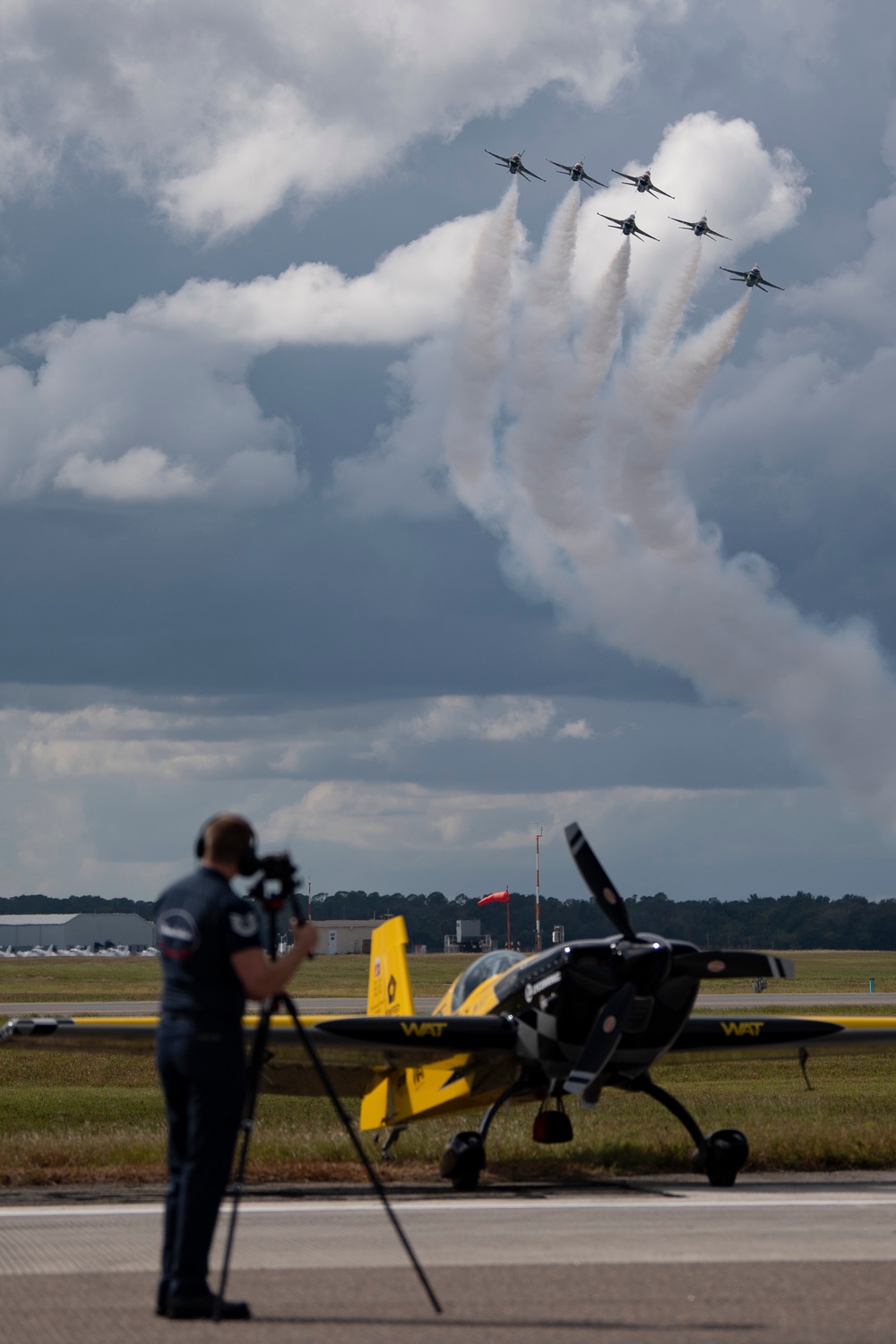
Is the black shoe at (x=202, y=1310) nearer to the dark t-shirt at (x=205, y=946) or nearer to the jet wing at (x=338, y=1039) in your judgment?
the dark t-shirt at (x=205, y=946)

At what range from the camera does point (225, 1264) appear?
704 cm

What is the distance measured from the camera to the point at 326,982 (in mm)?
85938

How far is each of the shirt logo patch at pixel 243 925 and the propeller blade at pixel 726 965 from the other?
7.40 meters

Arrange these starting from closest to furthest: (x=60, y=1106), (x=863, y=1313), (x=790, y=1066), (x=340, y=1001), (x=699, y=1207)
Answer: (x=863, y=1313) → (x=699, y=1207) → (x=60, y=1106) → (x=790, y=1066) → (x=340, y=1001)

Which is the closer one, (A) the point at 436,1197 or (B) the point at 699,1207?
(B) the point at 699,1207

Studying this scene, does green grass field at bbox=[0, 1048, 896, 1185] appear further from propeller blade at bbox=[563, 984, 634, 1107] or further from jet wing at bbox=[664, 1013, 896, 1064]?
propeller blade at bbox=[563, 984, 634, 1107]

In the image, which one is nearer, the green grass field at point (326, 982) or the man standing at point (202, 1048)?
the man standing at point (202, 1048)

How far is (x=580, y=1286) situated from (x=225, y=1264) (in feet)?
6.74

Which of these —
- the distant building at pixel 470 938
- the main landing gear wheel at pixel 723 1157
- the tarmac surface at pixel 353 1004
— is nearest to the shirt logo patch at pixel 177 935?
the main landing gear wheel at pixel 723 1157

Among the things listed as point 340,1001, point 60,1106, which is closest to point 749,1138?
point 60,1106

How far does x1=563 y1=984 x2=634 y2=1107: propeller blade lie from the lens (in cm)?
1352

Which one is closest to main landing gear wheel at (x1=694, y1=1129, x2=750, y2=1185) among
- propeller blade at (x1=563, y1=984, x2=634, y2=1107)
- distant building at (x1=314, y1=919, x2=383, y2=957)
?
propeller blade at (x1=563, y1=984, x2=634, y2=1107)

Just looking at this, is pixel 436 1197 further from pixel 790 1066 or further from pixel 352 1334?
pixel 790 1066

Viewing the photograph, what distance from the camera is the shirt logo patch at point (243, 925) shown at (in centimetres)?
701
